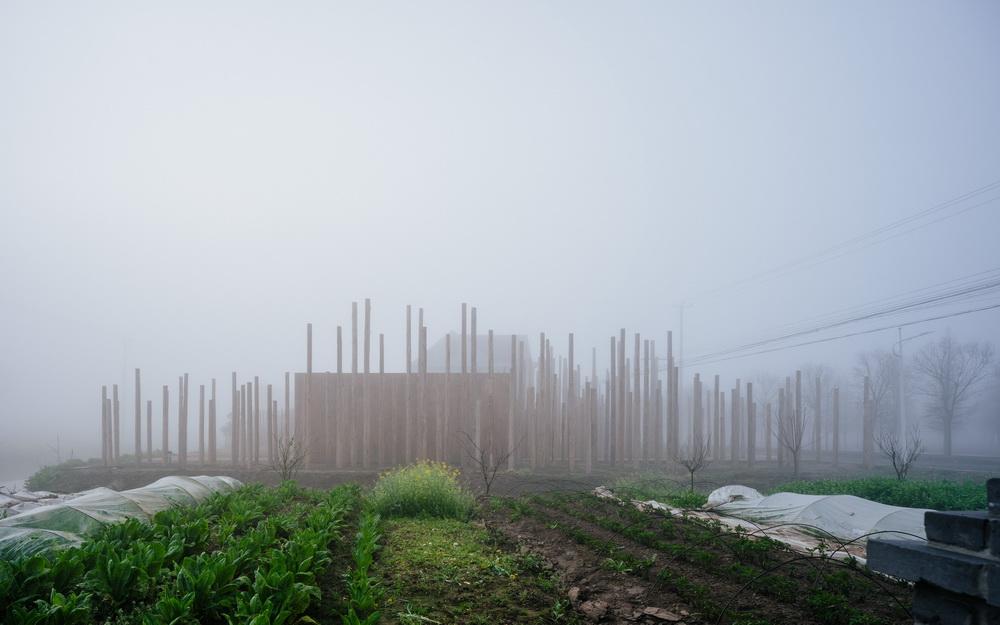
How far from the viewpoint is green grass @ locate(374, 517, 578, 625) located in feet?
19.3

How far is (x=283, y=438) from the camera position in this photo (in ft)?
78.5

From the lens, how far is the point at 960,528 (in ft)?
12.2

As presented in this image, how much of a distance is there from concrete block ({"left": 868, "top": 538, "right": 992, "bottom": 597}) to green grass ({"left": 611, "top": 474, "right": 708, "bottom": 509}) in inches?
379

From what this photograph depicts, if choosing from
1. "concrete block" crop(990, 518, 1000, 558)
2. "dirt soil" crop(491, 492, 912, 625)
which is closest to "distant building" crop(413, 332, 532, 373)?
"dirt soil" crop(491, 492, 912, 625)

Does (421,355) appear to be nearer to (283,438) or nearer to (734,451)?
(283,438)

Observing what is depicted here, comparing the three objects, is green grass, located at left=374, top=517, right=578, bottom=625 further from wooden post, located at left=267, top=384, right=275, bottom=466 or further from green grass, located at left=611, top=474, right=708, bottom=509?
wooden post, located at left=267, top=384, right=275, bottom=466

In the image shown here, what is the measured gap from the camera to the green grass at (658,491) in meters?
14.0

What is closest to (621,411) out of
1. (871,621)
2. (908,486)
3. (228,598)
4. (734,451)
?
(734,451)

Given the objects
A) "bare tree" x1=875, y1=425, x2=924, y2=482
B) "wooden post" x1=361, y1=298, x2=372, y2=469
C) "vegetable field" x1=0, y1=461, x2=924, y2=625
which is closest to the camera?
"vegetable field" x1=0, y1=461, x2=924, y2=625

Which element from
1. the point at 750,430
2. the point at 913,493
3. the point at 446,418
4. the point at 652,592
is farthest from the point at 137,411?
the point at 913,493

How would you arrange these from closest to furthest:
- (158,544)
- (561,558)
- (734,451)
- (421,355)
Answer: (158,544), (561,558), (421,355), (734,451)

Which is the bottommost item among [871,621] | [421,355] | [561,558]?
[561,558]

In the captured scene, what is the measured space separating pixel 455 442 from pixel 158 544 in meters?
16.5

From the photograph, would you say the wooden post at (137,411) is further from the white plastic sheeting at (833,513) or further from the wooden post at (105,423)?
the white plastic sheeting at (833,513)
